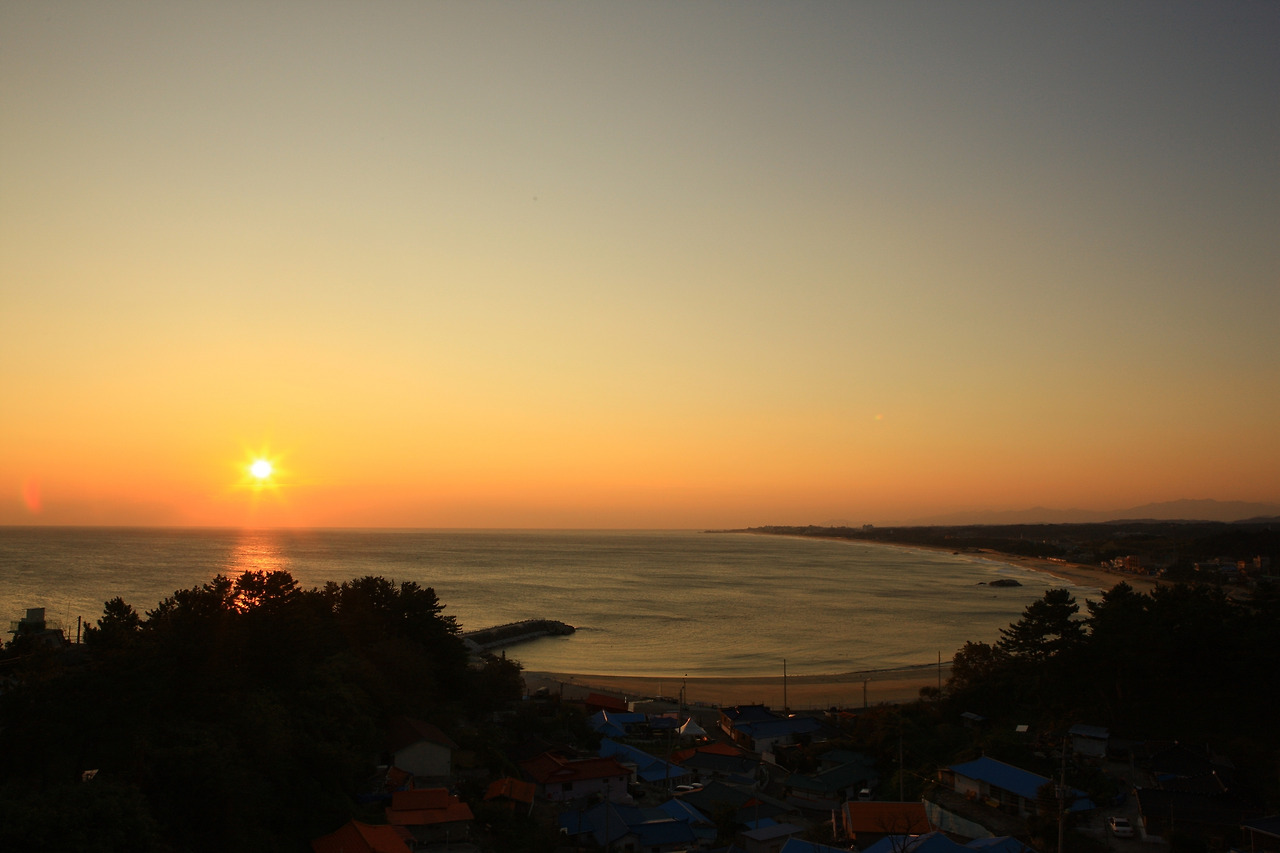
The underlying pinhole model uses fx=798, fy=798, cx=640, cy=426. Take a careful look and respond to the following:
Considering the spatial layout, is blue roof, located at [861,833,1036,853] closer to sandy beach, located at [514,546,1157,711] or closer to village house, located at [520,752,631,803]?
village house, located at [520,752,631,803]

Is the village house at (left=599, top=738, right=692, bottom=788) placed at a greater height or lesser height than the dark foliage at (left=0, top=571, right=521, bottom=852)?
lesser

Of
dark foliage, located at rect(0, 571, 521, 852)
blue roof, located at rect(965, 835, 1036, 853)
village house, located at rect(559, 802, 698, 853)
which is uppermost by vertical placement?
dark foliage, located at rect(0, 571, 521, 852)

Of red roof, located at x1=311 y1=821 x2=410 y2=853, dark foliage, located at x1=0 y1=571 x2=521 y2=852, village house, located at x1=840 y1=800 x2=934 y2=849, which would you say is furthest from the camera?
village house, located at x1=840 y1=800 x2=934 y2=849

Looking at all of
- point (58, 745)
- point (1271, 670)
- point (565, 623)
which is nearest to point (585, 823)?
point (58, 745)

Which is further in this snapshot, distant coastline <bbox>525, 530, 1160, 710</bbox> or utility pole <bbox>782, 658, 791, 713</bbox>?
distant coastline <bbox>525, 530, 1160, 710</bbox>

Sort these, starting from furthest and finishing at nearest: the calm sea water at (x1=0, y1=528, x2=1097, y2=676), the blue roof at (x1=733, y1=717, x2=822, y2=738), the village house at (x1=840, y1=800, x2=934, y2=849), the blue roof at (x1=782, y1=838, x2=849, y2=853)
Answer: the calm sea water at (x1=0, y1=528, x2=1097, y2=676) → the blue roof at (x1=733, y1=717, x2=822, y2=738) → the village house at (x1=840, y1=800, x2=934, y2=849) → the blue roof at (x1=782, y1=838, x2=849, y2=853)

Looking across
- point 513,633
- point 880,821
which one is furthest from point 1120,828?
point 513,633

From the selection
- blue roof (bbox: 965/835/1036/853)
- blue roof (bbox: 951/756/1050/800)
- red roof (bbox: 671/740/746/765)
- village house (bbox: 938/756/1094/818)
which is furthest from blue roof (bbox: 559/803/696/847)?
blue roof (bbox: 951/756/1050/800)
